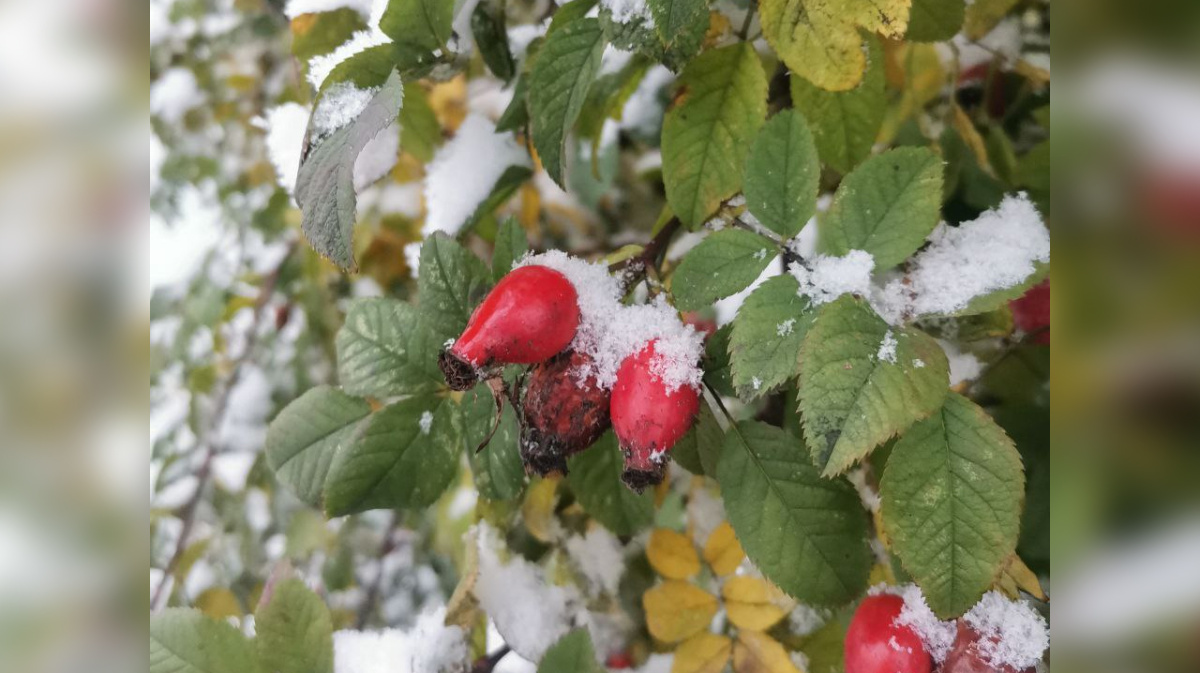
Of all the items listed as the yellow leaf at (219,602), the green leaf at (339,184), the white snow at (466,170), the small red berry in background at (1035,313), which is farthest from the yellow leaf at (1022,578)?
the yellow leaf at (219,602)

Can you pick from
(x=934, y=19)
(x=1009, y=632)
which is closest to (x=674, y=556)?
(x=1009, y=632)

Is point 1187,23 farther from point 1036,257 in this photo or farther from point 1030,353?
point 1030,353

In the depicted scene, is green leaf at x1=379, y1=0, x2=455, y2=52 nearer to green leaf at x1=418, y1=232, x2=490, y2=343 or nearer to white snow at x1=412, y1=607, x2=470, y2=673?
green leaf at x1=418, y1=232, x2=490, y2=343

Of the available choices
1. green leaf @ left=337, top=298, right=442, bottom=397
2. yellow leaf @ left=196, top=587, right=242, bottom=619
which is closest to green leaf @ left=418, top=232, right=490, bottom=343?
green leaf @ left=337, top=298, right=442, bottom=397

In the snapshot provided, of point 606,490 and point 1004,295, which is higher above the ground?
point 1004,295

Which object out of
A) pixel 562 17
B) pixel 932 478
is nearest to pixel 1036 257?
pixel 932 478

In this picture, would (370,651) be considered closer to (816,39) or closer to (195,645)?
(195,645)

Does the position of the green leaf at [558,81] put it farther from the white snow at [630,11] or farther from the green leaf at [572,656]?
the green leaf at [572,656]
